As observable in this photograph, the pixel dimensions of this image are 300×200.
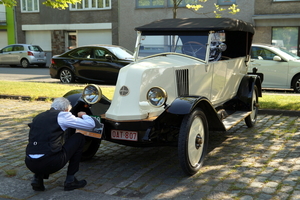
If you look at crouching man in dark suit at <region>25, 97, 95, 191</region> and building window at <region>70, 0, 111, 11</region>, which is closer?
crouching man in dark suit at <region>25, 97, 95, 191</region>

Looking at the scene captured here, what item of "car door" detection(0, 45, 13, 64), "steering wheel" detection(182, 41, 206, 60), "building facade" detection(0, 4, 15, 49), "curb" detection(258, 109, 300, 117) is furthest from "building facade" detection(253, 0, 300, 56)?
"building facade" detection(0, 4, 15, 49)

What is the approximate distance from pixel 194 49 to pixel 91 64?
31.2 feet

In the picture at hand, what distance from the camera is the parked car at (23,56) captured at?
25812 mm

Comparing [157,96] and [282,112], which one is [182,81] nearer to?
[157,96]

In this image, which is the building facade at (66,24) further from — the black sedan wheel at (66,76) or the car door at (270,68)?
the car door at (270,68)

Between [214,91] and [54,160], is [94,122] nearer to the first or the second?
[54,160]

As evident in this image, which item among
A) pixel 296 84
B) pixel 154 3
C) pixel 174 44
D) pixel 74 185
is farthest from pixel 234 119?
pixel 154 3

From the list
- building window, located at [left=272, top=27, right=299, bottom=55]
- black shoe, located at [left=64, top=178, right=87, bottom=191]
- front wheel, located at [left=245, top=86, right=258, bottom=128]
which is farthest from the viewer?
building window, located at [left=272, top=27, right=299, bottom=55]

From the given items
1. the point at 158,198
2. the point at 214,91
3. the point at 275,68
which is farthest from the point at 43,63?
the point at 158,198

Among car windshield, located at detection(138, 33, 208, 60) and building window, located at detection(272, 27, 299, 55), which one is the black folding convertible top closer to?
car windshield, located at detection(138, 33, 208, 60)

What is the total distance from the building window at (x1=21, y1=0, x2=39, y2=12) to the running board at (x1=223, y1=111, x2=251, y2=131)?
28.4 m

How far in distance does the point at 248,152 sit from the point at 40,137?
3314mm

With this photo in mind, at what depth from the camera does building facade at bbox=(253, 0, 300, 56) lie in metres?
22.2

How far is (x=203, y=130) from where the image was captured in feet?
16.8
